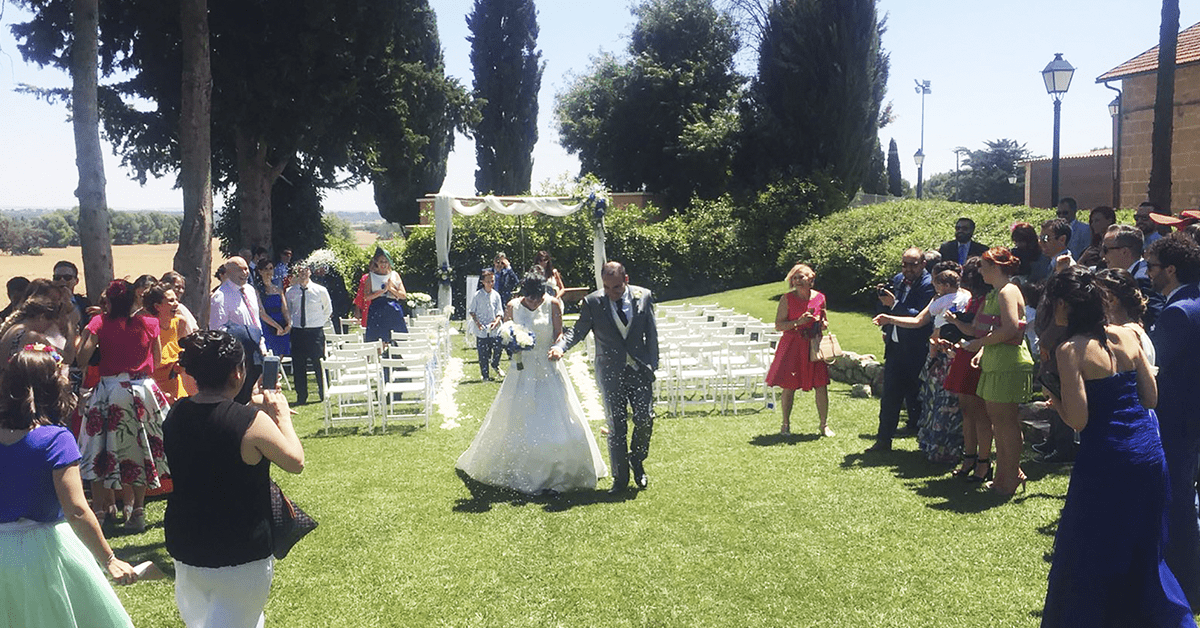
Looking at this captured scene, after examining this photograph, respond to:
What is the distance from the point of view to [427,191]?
4378 centimetres

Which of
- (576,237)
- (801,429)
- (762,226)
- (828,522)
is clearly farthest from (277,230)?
(828,522)

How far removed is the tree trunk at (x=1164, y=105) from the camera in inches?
443

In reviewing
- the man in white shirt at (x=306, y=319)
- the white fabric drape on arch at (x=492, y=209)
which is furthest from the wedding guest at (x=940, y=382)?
the white fabric drape on arch at (x=492, y=209)

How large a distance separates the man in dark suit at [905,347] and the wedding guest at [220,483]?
6.15m

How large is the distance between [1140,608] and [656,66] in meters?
39.7

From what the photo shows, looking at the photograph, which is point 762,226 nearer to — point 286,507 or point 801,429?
point 801,429

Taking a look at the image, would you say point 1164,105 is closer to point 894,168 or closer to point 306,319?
point 306,319

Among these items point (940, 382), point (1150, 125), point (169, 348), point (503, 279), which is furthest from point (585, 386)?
point (1150, 125)

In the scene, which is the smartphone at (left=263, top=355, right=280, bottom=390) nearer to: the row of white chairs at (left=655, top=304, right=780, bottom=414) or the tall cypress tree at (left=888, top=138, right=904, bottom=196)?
the row of white chairs at (left=655, top=304, right=780, bottom=414)

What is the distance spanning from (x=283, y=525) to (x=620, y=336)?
4.03m

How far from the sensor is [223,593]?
354 centimetres

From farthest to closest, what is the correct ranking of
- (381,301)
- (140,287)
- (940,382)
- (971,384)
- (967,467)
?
(381,301) < (940,382) < (967,467) < (971,384) < (140,287)

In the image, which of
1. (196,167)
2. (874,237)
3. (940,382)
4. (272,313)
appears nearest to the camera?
(940,382)

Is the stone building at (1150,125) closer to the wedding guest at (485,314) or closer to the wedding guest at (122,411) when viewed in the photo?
the wedding guest at (485,314)
